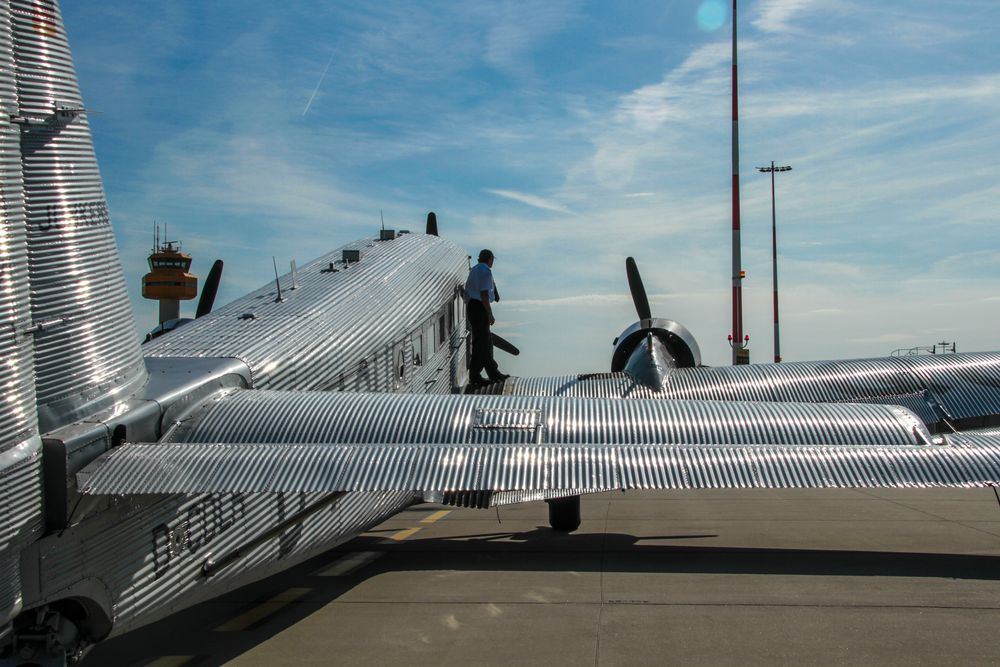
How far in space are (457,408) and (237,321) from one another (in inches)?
156

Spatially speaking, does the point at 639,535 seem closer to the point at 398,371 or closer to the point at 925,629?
the point at 398,371

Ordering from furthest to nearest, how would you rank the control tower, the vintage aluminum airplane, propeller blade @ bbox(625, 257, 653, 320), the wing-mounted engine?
the control tower
propeller blade @ bbox(625, 257, 653, 320)
the wing-mounted engine
the vintage aluminum airplane

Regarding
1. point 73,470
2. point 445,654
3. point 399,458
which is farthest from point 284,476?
point 445,654

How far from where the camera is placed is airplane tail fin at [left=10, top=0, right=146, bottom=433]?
553 centimetres

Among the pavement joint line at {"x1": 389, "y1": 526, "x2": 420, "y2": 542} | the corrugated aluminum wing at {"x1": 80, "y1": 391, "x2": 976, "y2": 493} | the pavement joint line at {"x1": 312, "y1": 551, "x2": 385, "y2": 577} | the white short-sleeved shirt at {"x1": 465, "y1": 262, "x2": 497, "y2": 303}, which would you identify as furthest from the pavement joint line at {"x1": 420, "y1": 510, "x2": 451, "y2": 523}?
the corrugated aluminum wing at {"x1": 80, "y1": 391, "x2": 976, "y2": 493}

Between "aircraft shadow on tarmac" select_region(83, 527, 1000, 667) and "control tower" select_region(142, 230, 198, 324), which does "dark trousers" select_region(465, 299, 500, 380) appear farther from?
"control tower" select_region(142, 230, 198, 324)

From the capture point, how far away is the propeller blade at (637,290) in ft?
67.3

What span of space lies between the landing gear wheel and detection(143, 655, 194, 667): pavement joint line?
711 centimetres

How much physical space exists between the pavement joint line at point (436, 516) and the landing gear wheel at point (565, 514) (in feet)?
9.33

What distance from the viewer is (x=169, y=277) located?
1832 inches

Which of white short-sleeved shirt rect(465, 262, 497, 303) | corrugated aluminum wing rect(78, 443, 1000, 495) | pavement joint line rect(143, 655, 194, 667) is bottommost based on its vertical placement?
pavement joint line rect(143, 655, 194, 667)

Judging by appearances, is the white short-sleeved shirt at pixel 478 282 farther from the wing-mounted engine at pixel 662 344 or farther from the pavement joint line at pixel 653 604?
the pavement joint line at pixel 653 604

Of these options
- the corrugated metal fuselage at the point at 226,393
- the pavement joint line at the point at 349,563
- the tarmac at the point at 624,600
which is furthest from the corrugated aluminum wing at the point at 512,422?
the pavement joint line at the point at 349,563

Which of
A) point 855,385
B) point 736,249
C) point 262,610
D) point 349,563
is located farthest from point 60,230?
point 736,249
